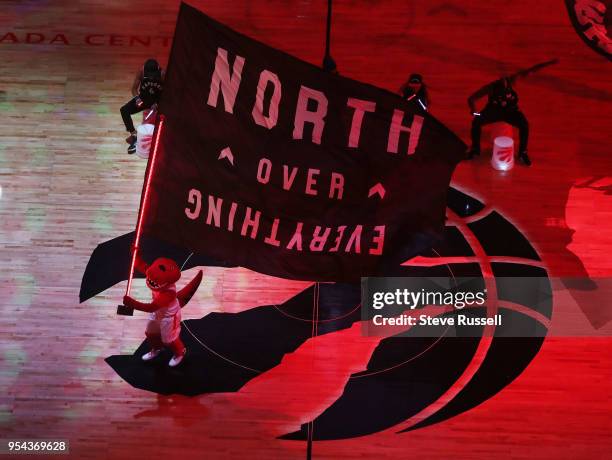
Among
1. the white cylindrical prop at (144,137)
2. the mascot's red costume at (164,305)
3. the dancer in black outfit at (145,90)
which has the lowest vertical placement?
the mascot's red costume at (164,305)

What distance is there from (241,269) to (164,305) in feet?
5.18

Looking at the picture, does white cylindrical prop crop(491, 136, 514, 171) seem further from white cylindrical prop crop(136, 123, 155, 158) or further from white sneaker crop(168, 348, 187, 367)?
white sneaker crop(168, 348, 187, 367)

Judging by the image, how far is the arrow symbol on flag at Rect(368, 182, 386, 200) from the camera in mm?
7246

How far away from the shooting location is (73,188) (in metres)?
11.4

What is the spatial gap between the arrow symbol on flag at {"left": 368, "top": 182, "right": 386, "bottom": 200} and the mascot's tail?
292cm

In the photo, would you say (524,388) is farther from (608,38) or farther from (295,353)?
(608,38)

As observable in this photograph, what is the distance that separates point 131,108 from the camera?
1155cm

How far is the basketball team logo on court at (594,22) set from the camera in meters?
13.1

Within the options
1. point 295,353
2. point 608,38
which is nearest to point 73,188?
point 295,353

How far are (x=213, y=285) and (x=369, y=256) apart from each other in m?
3.48

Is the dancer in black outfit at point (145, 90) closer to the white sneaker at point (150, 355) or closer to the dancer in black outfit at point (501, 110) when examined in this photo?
the white sneaker at point (150, 355)

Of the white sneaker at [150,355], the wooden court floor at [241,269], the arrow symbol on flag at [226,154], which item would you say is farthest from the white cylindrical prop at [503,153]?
the arrow symbol on flag at [226,154]

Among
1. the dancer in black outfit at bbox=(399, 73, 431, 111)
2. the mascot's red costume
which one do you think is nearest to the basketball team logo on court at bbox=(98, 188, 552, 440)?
the mascot's red costume

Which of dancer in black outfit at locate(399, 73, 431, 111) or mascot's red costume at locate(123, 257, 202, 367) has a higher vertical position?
dancer in black outfit at locate(399, 73, 431, 111)
